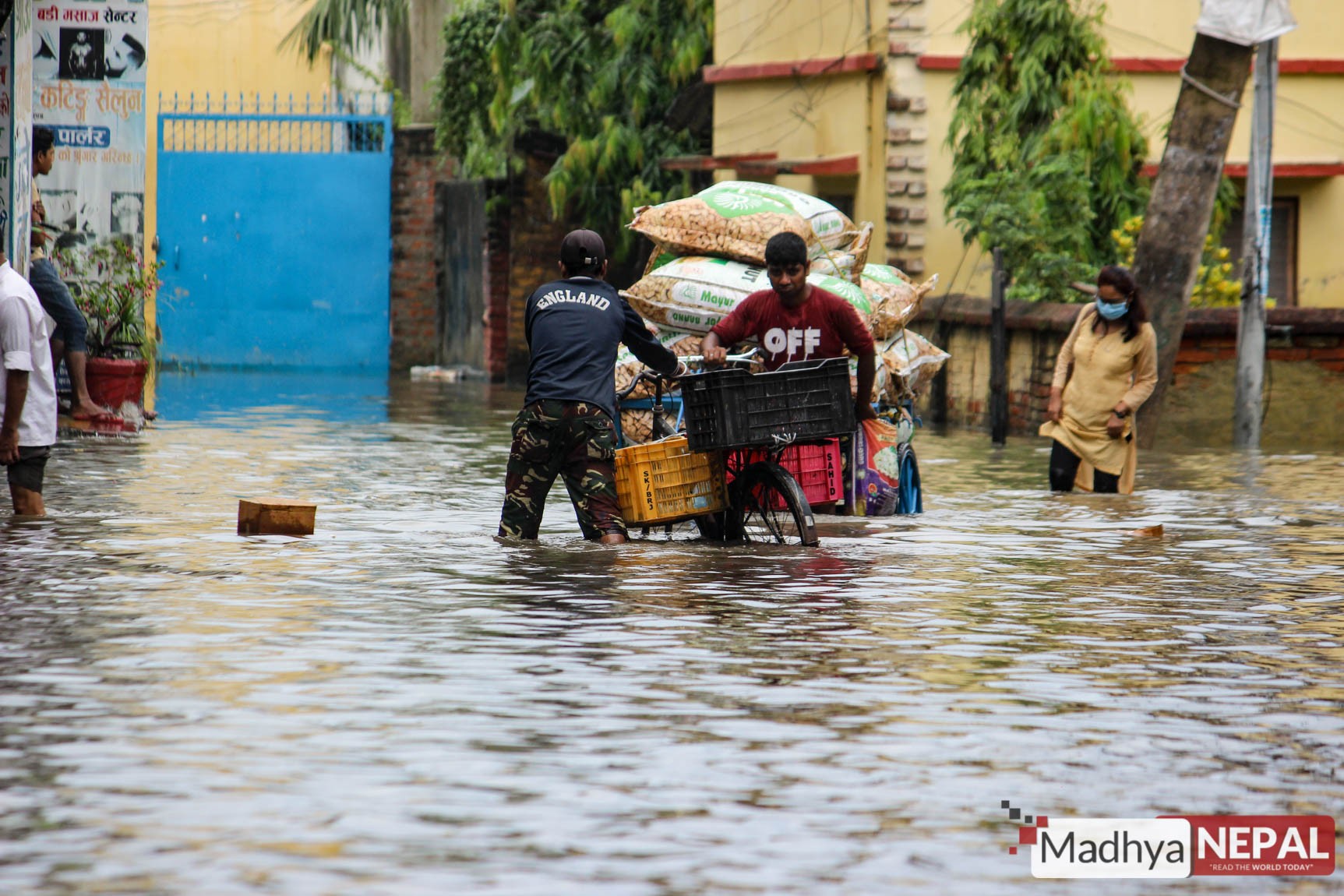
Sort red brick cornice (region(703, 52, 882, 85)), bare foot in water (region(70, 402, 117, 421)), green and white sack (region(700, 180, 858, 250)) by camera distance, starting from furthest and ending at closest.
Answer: red brick cornice (region(703, 52, 882, 85)) < bare foot in water (region(70, 402, 117, 421)) < green and white sack (region(700, 180, 858, 250))

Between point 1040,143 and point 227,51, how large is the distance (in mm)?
24611

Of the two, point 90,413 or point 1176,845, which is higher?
point 90,413

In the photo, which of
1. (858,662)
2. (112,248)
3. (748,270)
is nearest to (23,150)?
(112,248)

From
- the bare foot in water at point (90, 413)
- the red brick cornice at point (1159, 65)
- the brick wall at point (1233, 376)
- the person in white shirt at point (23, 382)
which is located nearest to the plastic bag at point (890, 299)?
the person in white shirt at point (23, 382)

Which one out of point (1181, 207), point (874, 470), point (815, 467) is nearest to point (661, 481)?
point (815, 467)

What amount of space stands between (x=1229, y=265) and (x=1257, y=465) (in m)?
4.00

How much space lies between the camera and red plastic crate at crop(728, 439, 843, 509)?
1051 cm

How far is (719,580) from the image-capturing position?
9234 mm

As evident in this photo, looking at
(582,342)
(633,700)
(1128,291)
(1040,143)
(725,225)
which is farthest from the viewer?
(1040,143)

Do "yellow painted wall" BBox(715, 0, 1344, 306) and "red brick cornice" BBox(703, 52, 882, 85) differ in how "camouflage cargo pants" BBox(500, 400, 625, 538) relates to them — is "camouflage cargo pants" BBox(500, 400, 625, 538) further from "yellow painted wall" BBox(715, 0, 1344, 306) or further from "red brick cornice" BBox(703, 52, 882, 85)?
A: "red brick cornice" BBox(703, 52, 882, 85)

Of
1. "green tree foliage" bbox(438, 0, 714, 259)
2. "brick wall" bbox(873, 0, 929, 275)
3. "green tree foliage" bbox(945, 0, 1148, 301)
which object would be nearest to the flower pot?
"green tree foliage" bbox(945, 0, 1148, 301)

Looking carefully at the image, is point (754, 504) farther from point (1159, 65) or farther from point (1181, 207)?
point (1159, 65)

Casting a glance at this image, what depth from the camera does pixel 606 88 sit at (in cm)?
2597

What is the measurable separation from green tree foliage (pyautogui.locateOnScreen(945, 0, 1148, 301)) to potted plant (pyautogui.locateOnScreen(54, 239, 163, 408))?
8.23 metres
